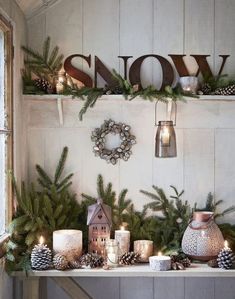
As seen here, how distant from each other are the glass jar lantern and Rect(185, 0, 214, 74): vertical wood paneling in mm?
1085

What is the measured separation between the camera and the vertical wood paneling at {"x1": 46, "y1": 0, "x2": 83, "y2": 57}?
2.52 m

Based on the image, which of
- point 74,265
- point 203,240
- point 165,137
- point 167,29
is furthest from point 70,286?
point 167,29

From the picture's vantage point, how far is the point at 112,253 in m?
2.18

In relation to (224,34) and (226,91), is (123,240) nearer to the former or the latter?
(226,91)

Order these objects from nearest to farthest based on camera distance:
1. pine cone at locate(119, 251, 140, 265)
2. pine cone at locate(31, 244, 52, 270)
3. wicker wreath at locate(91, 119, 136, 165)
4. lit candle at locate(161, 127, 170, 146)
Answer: pine cone at locate(31, 244, 52, 270) → pine cone at locate(119, 251, 140, 265) → lit candle at locate(161, 127, 170, 146) → wicker wreath at locate(91, 119, 136, 165)

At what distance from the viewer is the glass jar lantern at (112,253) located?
216cm

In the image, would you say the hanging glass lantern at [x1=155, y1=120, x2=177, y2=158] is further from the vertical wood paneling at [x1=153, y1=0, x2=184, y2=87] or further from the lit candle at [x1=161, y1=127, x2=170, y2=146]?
the vertical wood paneling at [x1=153, y1=0, x2=184, y2=87]

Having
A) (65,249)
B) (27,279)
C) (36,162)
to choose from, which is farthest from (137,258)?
(36,162)

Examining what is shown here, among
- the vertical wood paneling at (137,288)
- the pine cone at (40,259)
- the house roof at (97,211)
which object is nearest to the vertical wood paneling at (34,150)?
the house roof at (97,211)

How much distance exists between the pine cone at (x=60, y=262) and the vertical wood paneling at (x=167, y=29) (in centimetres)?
127

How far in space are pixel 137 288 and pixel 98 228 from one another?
1.82ft

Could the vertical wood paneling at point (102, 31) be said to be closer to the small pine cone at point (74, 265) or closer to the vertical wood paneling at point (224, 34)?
the vertical wood paneling at point (224, 34)

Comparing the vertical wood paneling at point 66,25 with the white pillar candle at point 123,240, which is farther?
the vertical wood paneling at point 66,25

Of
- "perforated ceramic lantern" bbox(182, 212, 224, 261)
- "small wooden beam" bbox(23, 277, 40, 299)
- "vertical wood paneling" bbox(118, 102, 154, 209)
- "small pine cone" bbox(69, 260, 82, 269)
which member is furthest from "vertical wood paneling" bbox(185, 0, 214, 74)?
"small wooden beam" bbox(23, 277, 40, 299)
